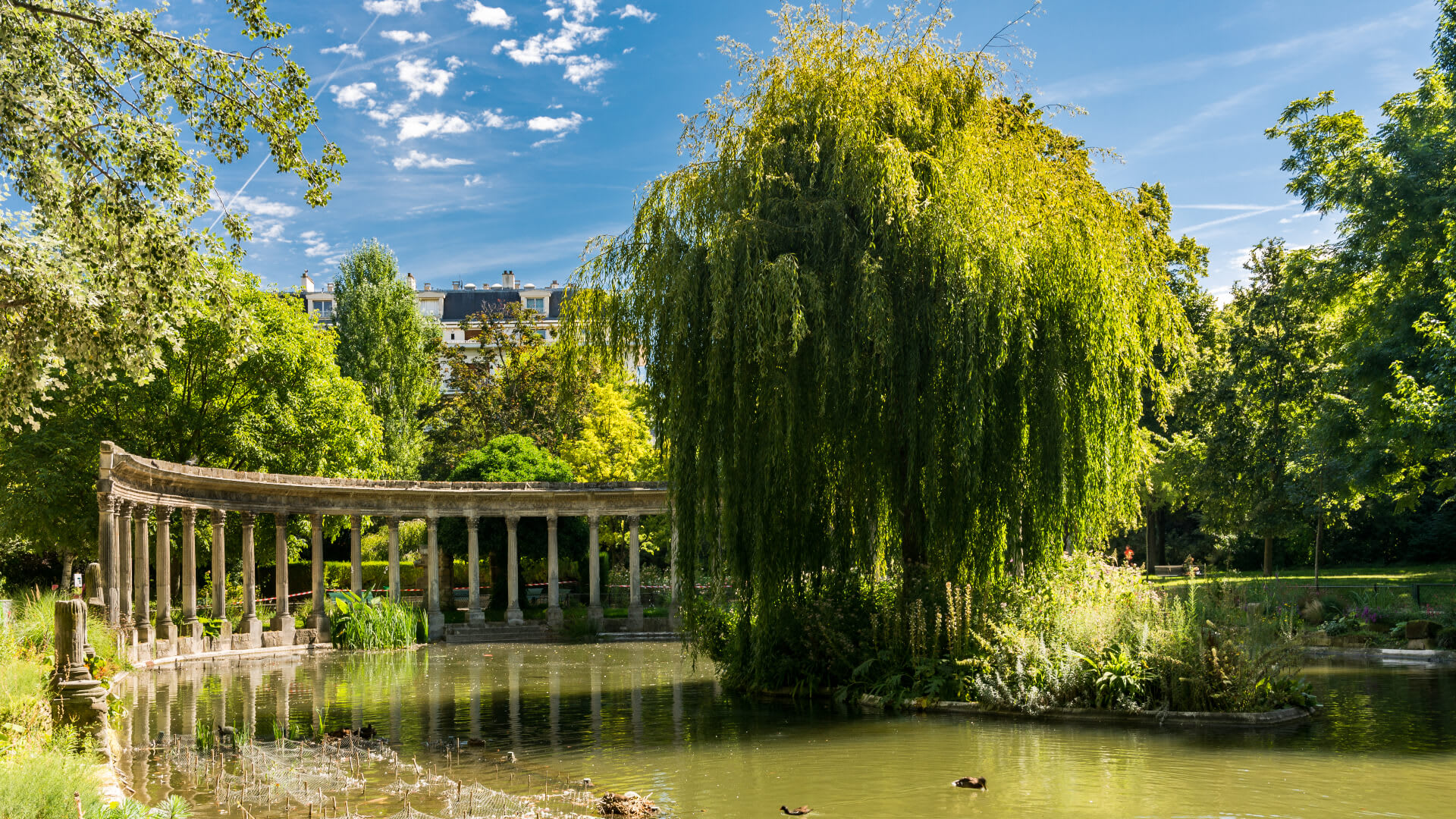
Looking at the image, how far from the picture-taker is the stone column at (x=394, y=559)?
39406 mm

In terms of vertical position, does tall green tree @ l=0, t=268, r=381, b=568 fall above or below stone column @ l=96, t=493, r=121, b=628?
above

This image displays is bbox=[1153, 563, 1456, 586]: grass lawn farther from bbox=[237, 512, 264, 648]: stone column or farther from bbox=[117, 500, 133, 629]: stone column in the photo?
bbox=[117, 500, 133, 629]: stone column

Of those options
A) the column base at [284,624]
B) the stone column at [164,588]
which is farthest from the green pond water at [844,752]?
the column base at [284,624]

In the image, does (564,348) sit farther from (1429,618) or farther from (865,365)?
(1429,618)

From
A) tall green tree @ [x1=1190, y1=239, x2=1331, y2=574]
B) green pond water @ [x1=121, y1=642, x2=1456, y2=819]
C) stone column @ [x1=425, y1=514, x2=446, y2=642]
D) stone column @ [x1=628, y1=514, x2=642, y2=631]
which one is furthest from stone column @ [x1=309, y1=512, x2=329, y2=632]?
tall green tree @ [x1=1190, y1=239, x2=1331, y2=574]

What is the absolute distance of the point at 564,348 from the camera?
20.3m

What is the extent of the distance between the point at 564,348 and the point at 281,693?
10040 millimetres

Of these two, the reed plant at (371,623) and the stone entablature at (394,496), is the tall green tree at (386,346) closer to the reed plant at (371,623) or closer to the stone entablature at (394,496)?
the stone entablature at (394,496)

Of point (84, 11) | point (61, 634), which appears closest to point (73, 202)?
point (84, 11)

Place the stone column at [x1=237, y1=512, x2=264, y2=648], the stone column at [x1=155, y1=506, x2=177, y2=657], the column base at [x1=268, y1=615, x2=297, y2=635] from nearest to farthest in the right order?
the stone column at [x1=155, y1=506, x2=177, y2=657] → the stone column at [x1=237, y1=512, x2=264, y2=648] → the column base at [x1=268, y1=615, x2=297, y2=635]

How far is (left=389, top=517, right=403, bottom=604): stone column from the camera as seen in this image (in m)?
39.4

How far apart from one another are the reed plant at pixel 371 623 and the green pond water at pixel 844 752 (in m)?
12.1

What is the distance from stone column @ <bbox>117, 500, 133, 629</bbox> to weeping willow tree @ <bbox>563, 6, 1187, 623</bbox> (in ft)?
55.8

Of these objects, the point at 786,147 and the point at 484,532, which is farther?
the point at 484,532
